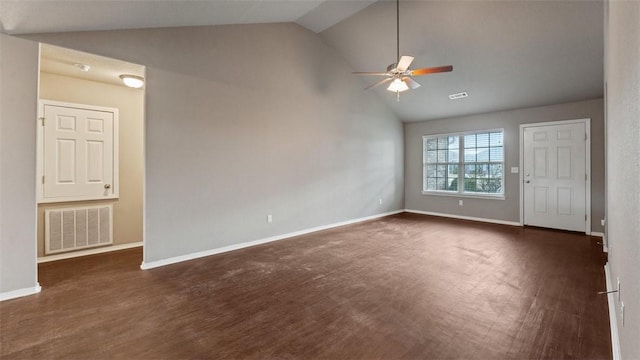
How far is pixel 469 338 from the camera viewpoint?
2033mm

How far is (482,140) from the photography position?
260 inches

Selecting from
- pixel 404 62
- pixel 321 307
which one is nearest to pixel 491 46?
pixel 404 62

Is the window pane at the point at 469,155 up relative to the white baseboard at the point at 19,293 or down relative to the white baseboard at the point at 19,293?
up

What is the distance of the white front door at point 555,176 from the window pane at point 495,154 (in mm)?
481

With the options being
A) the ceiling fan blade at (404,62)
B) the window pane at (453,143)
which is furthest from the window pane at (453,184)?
the ceiling fan blade at (404,62)

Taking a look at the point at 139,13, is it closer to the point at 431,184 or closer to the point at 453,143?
the point at 453,143

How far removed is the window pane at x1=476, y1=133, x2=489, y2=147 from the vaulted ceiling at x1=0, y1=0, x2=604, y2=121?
0.61 meters

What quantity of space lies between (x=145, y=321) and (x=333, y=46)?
5.60 m

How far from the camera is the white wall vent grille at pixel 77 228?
374 cm

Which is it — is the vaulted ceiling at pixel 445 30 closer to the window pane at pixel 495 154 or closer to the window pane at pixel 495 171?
the window pane at pixel 495 154

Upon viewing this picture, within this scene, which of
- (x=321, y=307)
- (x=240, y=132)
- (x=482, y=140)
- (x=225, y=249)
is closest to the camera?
(x=321, y=307)

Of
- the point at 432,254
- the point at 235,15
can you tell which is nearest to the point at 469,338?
the point at 432,254

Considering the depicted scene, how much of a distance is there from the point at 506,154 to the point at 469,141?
2.90 ft

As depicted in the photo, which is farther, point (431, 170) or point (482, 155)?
point (431, 170)
